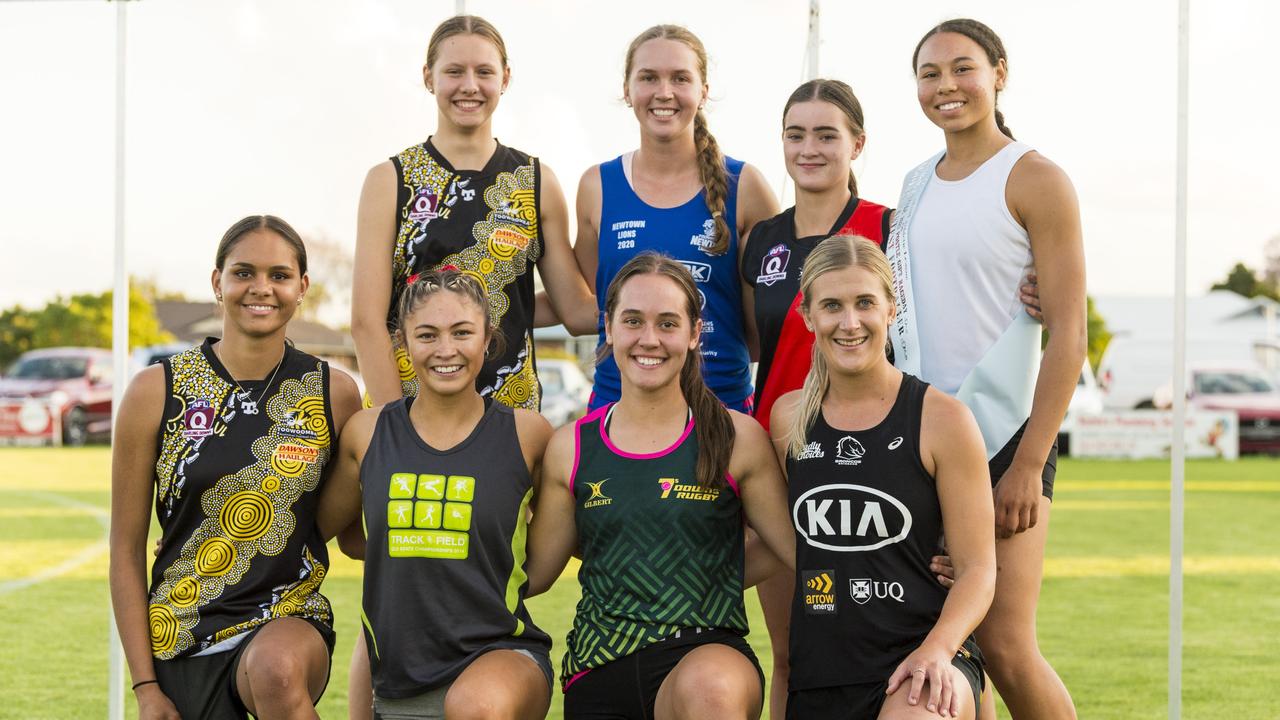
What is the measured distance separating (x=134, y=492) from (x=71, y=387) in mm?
21030

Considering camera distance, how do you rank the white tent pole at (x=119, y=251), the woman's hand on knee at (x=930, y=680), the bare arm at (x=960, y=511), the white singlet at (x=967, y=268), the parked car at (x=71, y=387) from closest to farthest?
the woman's hand on knee at (x=930, y=680), the bare arm at (x=960, y=511), the white singlet at (x=967, y=268), the white tent pole at (x=119, y=251), the parked car at (x=71, y=387)

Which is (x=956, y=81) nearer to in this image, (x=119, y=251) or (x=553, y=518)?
(x=553, y=518)

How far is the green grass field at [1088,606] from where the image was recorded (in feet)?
17.1

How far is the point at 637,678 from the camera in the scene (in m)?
2.87

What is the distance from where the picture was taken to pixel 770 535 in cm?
301

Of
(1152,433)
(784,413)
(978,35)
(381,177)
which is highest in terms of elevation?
(978,35)

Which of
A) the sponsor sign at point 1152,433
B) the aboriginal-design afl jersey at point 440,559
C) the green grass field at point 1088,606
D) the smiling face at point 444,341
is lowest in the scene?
the green grass field at point 1088,606

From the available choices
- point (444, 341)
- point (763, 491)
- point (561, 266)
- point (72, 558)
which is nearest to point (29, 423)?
point (72, 558)

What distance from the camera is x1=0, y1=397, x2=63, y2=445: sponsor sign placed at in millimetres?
21078

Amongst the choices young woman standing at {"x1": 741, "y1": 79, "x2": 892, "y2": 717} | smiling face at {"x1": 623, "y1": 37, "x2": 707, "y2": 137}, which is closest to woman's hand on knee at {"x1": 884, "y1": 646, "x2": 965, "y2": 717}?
young woman standing at {"x1": 741, "y1": 79, "x2": 892, "y2": 717}

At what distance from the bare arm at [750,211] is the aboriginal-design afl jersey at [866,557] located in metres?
0.81

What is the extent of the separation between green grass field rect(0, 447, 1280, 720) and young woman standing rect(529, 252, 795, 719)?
233cm

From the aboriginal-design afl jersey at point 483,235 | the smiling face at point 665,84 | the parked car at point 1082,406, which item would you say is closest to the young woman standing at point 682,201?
the smiling face at point 665,84

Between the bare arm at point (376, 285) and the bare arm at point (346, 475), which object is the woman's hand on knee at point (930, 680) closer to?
the bare arm at point (346, 475)
